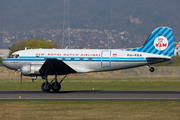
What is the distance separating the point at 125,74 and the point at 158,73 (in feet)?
23.1

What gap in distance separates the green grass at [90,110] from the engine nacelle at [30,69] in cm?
656

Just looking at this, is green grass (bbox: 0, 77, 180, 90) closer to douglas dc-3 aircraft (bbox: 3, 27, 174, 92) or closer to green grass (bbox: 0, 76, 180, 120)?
douglas dc-3 aircraft (bbox: 3, 27, 174, 92)

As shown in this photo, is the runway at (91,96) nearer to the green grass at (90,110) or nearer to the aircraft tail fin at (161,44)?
the green grass at (90,110)

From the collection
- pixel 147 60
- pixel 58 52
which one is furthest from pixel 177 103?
pixel 58 52

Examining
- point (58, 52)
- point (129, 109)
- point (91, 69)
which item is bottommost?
point (129, 109)

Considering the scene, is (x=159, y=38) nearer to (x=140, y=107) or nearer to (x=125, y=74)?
(x=140, y=107)

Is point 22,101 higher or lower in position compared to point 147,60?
lower

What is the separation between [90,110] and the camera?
17.0m

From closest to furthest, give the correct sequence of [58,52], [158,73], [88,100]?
1. [88,100]
2. [58,52]
3. [158,73]

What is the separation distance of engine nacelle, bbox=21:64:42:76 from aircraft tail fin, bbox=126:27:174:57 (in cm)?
1065

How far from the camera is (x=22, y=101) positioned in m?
20.3

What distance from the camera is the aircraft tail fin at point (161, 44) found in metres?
28.9

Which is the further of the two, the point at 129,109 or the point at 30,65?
the point at 30,65

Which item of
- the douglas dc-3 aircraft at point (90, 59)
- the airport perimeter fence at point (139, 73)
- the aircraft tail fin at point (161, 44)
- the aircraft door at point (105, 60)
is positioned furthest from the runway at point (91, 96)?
the airport perimeter fence at point (139, 73)
